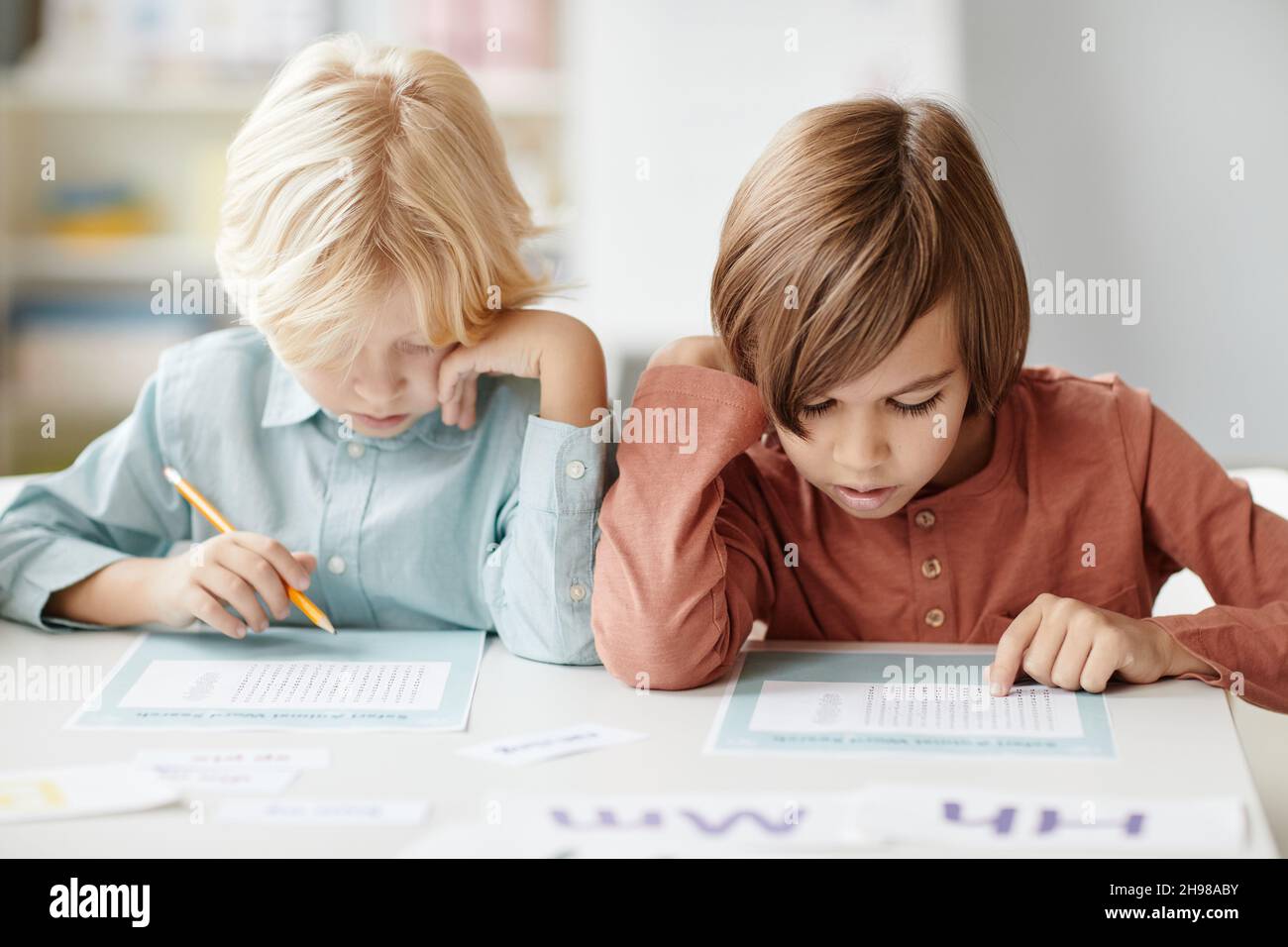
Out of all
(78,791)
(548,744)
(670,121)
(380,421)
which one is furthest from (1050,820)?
(670,121)

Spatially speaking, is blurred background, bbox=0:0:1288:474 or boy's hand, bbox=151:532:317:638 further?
blurred background, bbox=0:0:1288:474

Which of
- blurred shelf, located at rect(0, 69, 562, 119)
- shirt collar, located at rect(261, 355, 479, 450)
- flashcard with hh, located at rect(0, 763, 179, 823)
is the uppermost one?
blurred shelf, located at rect(0, 69, 562, 119)

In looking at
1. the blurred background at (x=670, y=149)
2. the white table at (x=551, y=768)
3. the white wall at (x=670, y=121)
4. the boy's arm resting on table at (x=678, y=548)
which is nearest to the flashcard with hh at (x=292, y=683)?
the white table at (x=551, y=768)

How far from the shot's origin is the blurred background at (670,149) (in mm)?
2920

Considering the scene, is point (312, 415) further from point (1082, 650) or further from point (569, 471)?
point (1082, 650)

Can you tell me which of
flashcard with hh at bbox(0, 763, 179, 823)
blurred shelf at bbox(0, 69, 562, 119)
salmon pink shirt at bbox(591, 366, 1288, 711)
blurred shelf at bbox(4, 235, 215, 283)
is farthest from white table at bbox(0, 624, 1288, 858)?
blurred shelf at bbox(4, 235, 215, 283)

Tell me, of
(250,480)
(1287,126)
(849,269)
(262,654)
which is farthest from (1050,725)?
(1287,126)

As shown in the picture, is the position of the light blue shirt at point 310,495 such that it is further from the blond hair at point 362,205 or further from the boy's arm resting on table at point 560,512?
the blond hair at point 362,205

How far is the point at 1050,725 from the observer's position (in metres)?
0.94

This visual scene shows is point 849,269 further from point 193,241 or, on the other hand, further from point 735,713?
point 193,241

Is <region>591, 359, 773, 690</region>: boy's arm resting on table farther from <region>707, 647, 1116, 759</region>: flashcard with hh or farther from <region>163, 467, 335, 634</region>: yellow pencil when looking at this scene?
<region>163, 467, 335, 634</region>: yellow pencil

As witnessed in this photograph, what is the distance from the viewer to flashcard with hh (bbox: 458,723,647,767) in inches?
35.4

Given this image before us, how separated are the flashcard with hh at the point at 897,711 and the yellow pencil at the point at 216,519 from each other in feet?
1.15
